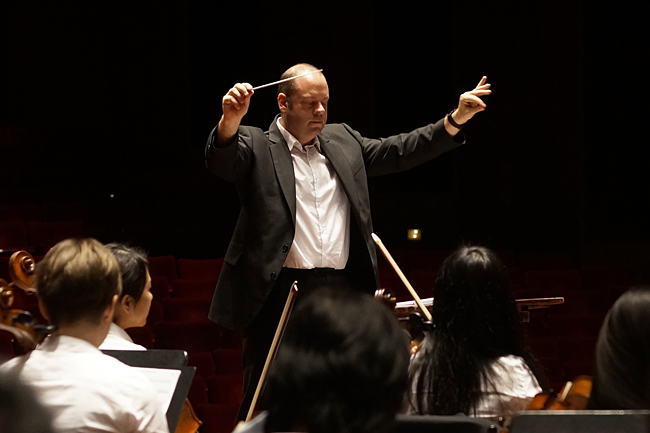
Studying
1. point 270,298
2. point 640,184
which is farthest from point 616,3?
point 270,298

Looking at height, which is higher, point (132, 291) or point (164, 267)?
point (132, 291)

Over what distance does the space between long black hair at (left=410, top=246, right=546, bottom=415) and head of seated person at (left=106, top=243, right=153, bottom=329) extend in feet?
1.83

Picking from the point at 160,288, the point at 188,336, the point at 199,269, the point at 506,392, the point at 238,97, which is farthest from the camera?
the point at 199,269

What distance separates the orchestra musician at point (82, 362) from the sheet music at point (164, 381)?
12 centimetres

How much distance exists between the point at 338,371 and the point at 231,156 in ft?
3.58

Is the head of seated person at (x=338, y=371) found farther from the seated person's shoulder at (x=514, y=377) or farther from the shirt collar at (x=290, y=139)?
the shirt collar at (x=290, y=139)

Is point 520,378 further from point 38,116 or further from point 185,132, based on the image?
point 38,116

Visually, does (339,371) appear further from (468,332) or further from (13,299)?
(13,299)

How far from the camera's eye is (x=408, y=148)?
189 cm

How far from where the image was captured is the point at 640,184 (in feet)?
15.4

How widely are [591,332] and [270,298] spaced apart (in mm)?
1854

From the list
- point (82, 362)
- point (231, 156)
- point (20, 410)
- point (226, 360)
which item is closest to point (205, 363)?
point (226, 360)

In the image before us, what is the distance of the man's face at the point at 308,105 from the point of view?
182cm

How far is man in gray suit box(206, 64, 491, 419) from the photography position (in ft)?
5.67
